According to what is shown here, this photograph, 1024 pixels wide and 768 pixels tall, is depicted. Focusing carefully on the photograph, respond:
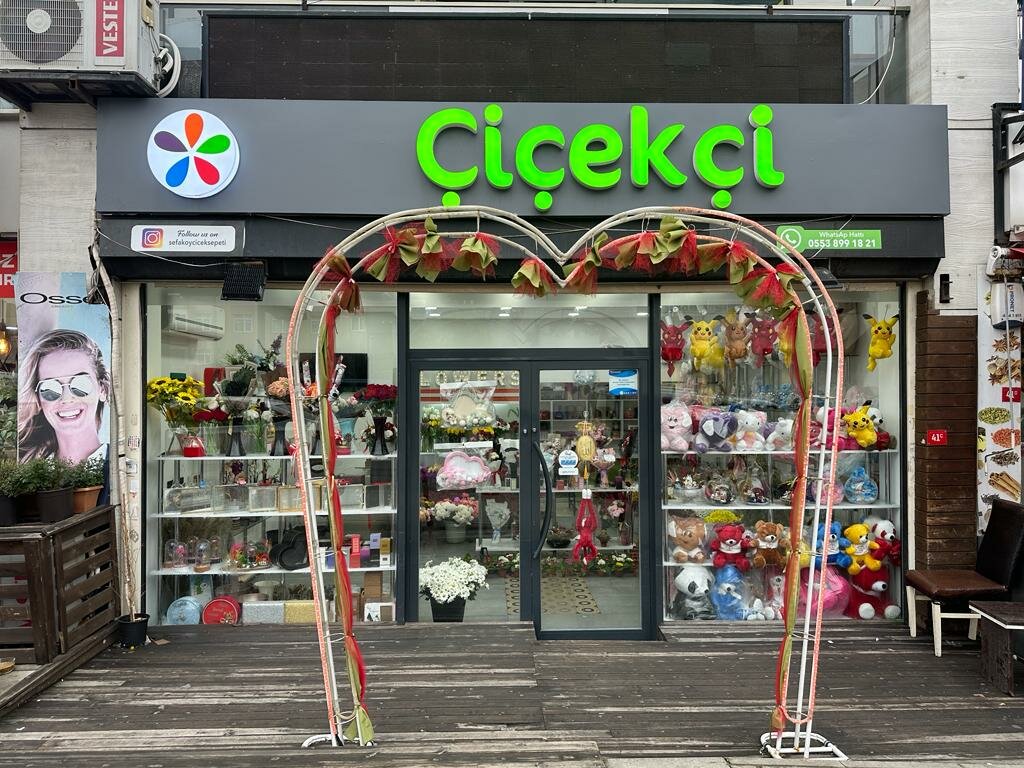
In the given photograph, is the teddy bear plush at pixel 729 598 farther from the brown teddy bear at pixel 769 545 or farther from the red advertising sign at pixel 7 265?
the red advertising sign at pixel 7 265

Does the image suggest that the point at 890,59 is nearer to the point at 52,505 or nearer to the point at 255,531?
the point at 255,531

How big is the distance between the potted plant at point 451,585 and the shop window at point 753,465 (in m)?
1.48

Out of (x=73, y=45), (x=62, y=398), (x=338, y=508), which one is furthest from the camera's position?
(x=62, y=398)

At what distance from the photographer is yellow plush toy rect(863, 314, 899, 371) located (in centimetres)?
549

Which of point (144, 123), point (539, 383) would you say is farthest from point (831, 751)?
point (144, 123)

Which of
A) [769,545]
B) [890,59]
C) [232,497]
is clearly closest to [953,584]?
[769,545]

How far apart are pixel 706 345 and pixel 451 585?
270 centimetres

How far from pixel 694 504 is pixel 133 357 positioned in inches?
174

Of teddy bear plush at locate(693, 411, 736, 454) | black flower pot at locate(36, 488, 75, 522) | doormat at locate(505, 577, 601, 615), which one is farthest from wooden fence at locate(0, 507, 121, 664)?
teddy bear plush at locate(693, 411, 736, 454)

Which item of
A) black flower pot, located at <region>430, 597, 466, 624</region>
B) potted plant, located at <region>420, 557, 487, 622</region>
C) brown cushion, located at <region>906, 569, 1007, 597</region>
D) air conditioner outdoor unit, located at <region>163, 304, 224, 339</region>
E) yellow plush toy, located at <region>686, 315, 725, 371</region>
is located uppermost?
air conditioner outdoor unit, located at <region>163, 304, 224, 339</region>

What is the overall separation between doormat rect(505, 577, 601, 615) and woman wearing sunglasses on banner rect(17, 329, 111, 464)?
317 cm

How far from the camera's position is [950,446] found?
17.1 feet

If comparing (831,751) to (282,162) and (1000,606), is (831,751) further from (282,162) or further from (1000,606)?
(282,162)

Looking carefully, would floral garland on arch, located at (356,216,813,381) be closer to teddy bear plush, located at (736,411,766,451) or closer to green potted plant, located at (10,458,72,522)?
teddy bear plush, located at (736,411,766,451)
